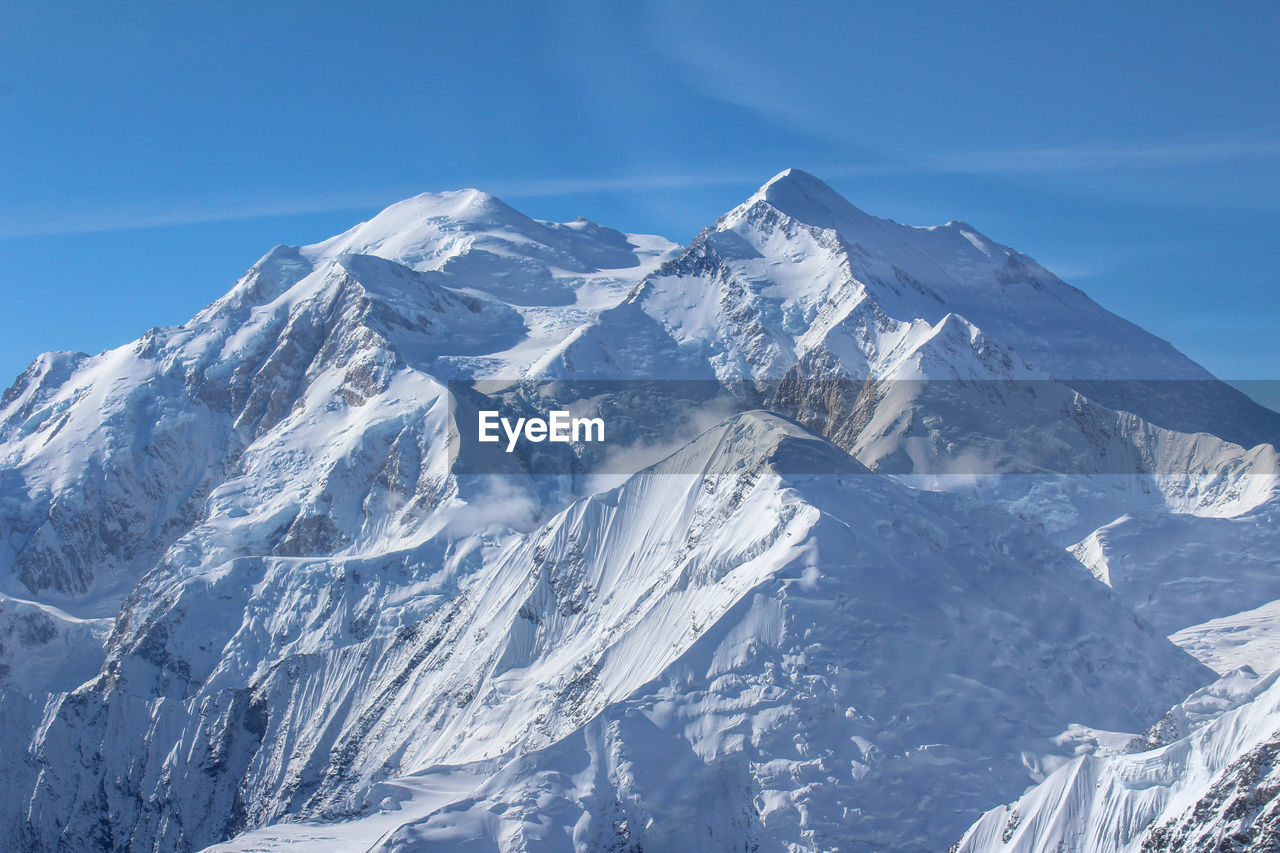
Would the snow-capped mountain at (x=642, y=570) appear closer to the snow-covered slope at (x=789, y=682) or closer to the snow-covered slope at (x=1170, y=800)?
the snow-covered slope at (x=789, y=682)

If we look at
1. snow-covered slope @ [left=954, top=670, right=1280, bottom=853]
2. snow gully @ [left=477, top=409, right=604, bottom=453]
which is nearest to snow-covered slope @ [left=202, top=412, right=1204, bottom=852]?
snow-covered slope @ [left=954, top=670, right=1280, bottom=853]

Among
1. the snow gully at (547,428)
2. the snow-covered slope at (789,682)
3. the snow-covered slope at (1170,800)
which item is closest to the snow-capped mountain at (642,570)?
the snow-covered slope at (789,682)

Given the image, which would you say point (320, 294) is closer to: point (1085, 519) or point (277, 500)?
point (277, 500)

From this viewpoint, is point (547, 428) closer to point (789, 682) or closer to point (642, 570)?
point (642, 570)

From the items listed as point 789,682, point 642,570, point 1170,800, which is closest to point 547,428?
point 642,570

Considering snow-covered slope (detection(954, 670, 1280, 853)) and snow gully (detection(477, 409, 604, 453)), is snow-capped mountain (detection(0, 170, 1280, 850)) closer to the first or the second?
snow gully (detection(477, 409, 604, 453))
